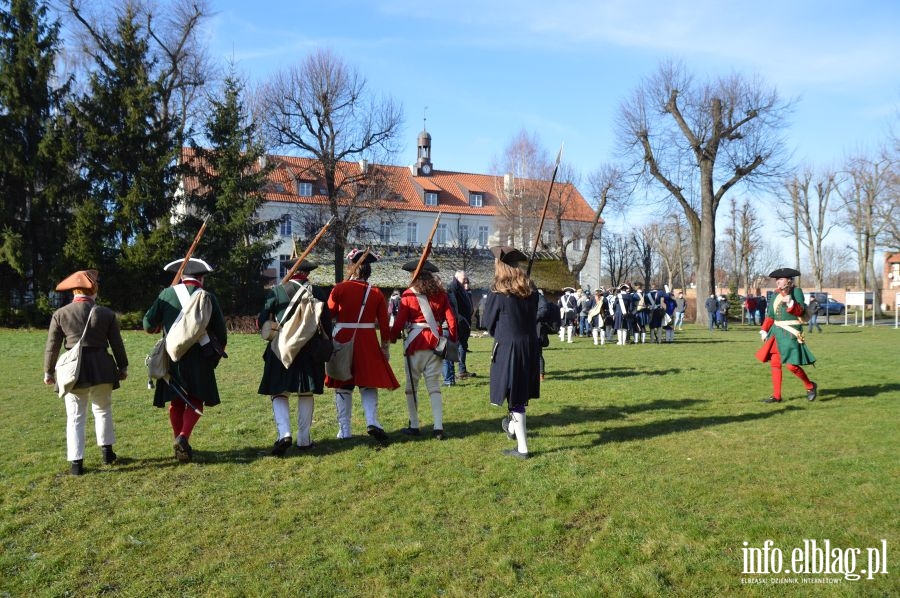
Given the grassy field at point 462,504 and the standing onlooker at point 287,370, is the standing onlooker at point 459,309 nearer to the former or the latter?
the grassy field at point 462,504

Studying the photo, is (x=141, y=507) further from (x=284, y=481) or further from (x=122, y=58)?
(x=122, y=58)

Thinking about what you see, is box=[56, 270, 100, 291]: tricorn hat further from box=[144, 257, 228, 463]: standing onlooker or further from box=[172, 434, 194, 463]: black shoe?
box=[172, 434, 194, 463]: black shoe

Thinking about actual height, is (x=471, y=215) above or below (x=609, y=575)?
above

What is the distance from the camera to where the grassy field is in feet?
13.4

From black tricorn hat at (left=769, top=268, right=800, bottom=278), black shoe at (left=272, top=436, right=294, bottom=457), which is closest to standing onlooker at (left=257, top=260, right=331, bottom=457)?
black shoe at (left=272, top=436, right=294, bottom=457)

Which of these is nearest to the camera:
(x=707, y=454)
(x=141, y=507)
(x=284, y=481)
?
(x=141, y=507)

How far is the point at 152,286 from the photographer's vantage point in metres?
28.9

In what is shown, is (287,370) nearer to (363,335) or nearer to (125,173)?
(363,335)

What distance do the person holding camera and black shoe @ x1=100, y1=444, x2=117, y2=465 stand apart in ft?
27.7

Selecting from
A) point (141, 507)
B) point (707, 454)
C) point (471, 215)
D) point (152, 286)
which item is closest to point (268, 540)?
point (141, 507)

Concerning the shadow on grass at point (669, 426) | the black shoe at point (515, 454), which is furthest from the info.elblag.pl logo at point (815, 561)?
the shadow on grass at point (669, 426)

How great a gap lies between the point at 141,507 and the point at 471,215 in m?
61.5

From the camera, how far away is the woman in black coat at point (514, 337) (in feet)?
22.1

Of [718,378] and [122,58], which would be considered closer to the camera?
[718,378]
